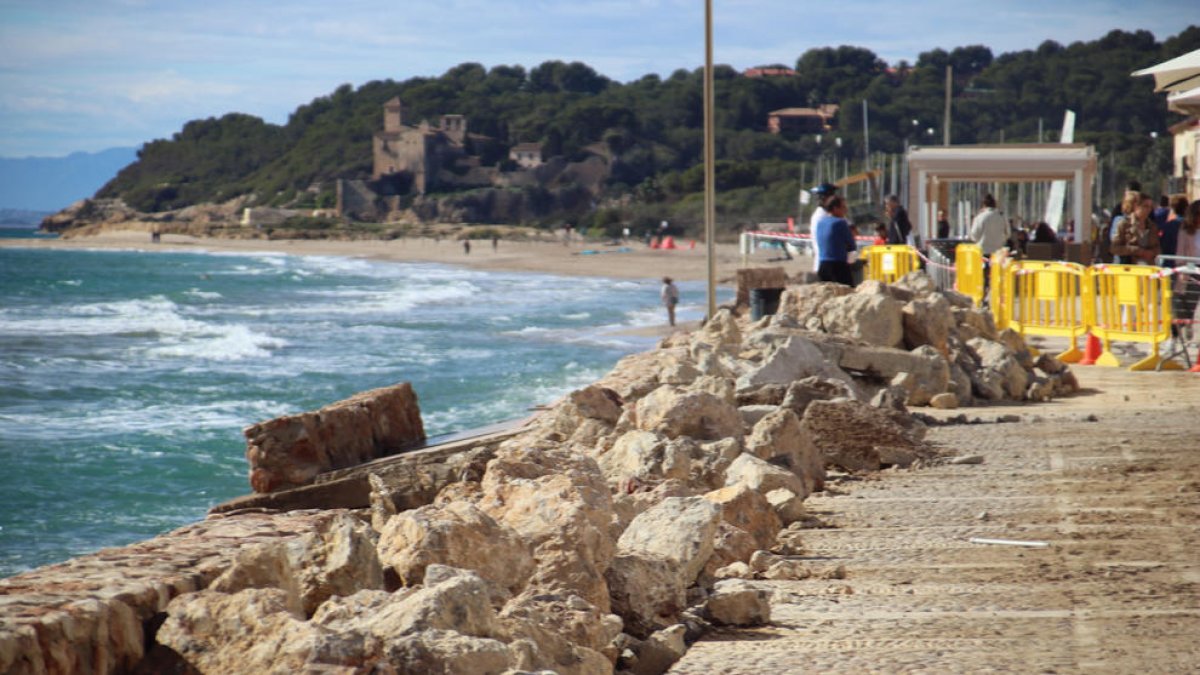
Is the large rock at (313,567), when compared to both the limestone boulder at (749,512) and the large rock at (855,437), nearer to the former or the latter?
the limestone boulder at (749,512)

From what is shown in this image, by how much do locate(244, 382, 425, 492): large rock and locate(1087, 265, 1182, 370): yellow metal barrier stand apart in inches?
281

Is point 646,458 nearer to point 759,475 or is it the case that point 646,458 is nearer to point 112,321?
point 759,475

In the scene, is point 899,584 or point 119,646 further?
point 899,584

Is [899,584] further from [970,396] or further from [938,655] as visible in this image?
[970,396]

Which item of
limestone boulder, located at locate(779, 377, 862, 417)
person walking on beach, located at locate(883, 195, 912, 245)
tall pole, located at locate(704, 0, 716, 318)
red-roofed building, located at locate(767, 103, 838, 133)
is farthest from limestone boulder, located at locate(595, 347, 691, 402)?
red-roofed building, located at locate(767, 103, 838, 133)

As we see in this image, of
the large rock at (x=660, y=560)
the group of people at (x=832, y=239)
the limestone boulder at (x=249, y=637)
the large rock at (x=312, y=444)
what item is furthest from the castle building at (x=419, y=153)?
the limestone boulder at (x=249, y=637)

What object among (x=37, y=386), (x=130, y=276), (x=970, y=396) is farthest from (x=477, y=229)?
(x=970, y=396)

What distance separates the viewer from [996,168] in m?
21.8

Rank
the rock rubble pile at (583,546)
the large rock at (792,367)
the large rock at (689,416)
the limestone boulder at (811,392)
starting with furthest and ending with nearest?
the large rock at (792,367)
the limestone boulder at (811,392)
the large rock at (689,416)
the rock rubble pile at (583,546)

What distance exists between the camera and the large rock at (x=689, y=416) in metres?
7.32

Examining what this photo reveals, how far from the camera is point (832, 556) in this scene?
5.79m

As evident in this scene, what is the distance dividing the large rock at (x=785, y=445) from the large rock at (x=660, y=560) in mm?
1619

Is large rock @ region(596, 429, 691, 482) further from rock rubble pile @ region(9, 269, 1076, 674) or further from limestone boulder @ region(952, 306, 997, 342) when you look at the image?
limestone boulder @ region(952, 306, 997, 342)

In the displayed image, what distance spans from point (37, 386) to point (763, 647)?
79.1ft
